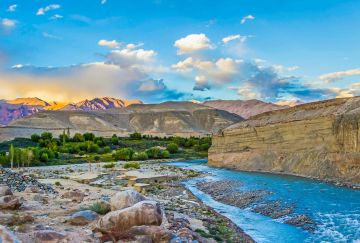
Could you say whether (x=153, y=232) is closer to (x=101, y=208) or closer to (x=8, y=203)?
(x=101, y=208)

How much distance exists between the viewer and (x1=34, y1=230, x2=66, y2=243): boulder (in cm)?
1374

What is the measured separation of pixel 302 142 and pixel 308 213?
92.2 ft

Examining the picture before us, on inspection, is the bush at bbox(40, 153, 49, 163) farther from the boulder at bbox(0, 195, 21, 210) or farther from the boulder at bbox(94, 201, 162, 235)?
the boulder at bbox(94, 201, 162, 235)

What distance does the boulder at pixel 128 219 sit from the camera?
14914 millimetres

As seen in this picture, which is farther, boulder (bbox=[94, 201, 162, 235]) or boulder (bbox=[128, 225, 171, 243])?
boulder (bbox=[94, 201, 162, 235])

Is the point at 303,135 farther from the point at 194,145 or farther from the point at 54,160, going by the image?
the point at 194,145

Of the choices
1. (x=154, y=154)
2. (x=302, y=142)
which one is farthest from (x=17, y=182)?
(x=154, y=154)

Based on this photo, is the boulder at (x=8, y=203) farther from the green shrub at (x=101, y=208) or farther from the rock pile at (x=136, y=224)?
the rock pile at (x=136, y=224)

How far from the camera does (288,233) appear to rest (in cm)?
2044

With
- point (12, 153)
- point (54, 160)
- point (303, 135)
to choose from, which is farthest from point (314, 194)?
point (54, 160)

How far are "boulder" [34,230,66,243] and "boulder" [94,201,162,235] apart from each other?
164 centimetres

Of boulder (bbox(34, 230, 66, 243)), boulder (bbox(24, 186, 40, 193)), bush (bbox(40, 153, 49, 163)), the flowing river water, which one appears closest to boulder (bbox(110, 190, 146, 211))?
boulder (bbox(34, 230, 66, 243))

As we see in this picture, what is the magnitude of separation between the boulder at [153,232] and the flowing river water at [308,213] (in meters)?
6.28

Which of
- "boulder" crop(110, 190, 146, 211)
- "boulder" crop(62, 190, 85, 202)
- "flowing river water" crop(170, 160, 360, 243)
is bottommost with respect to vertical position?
"flowing river water" crop(170, 160, 360, 243)
